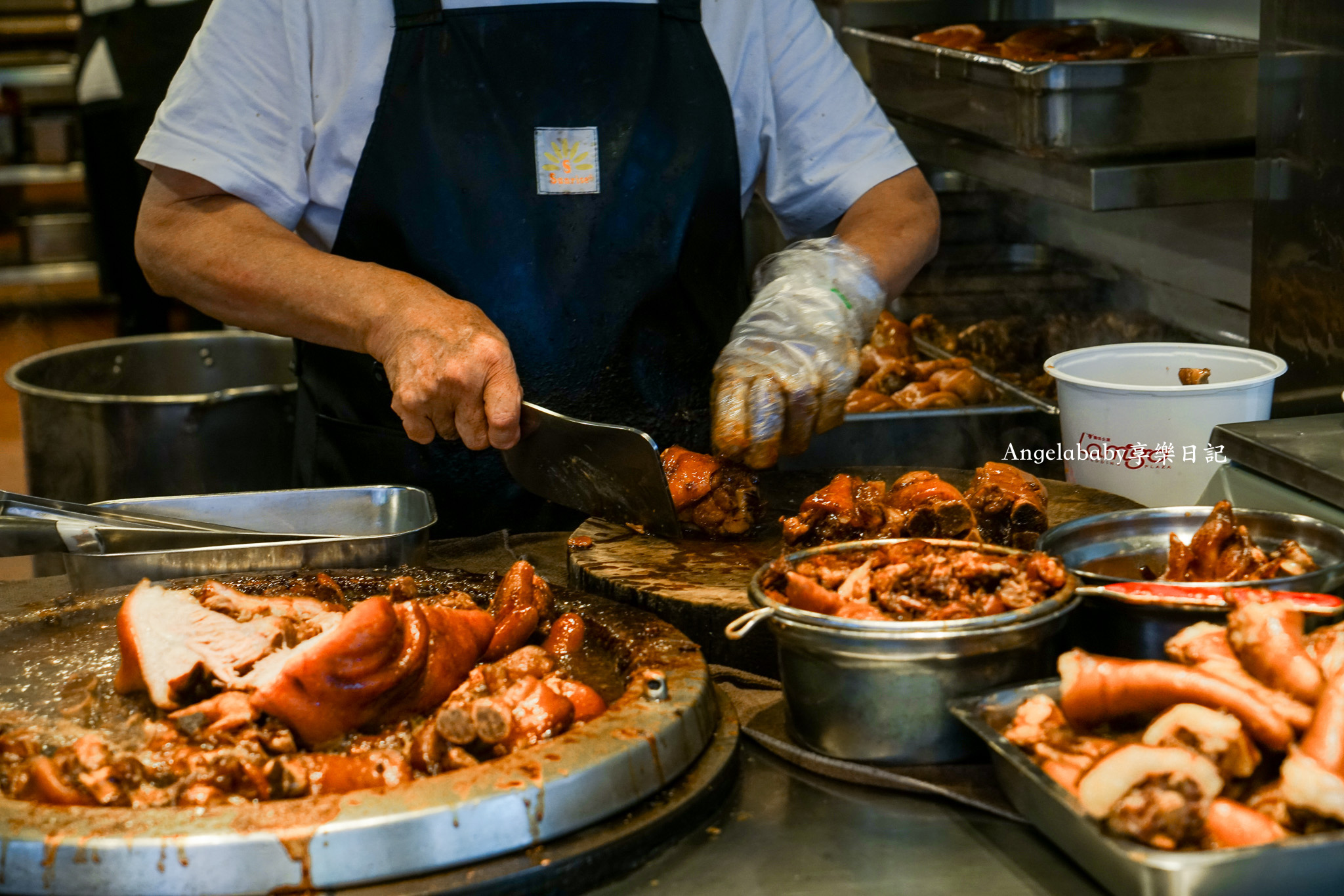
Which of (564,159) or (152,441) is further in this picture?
(152,441)

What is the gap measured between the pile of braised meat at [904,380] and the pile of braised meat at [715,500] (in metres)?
0.87

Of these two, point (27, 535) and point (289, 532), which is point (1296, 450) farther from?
point (27, 535)

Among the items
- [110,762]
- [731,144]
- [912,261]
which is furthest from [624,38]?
[110,762]

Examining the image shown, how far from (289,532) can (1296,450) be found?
165cm

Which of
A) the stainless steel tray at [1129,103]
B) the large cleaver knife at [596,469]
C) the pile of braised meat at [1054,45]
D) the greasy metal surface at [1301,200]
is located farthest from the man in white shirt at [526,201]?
the greasy metal surface at [1301,200]

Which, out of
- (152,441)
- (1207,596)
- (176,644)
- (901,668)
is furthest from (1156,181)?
(152,441)

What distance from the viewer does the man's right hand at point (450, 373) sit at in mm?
2146

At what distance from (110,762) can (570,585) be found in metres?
0.86

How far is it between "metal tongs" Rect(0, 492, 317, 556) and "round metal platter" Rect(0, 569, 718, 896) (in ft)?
2.48

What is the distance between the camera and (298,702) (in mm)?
1529

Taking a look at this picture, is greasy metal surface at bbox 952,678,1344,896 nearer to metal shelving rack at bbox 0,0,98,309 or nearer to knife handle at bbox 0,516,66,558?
knife handle at bbox 0,516,66,558

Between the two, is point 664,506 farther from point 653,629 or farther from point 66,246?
point 66,246

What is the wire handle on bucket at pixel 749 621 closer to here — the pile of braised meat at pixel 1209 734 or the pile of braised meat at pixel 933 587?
the pile of braised meat at pixel 933 587

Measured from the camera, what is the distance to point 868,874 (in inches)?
53.5
